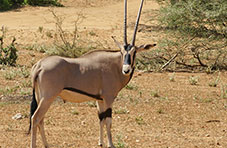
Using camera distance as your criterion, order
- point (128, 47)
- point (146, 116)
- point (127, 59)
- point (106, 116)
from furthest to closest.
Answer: point (146, 116) < point (106, 116) < point (128, 47) < point (127, 59)

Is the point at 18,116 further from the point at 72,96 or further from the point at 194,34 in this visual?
the point at 194,34

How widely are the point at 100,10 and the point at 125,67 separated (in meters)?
23.6

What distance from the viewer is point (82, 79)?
653 centimetres

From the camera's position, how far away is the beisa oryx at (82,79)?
20.7ft

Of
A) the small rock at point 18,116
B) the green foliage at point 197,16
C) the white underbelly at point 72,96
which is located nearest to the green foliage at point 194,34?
the green foliage at point 197,16

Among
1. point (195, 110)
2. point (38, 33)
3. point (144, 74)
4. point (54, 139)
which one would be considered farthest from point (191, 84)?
point (38, 33)

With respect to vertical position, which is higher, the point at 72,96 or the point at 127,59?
the point at 127,59

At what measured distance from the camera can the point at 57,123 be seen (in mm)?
8336

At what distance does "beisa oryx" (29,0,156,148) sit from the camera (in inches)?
248

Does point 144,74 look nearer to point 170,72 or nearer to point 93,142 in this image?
point 170,72

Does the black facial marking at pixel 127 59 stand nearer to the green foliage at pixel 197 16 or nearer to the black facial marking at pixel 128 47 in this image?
the black facial marking at pixel 128 47

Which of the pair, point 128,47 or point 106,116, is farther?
point 106,116

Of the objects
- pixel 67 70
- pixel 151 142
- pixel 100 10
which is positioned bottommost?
pixel 100 10

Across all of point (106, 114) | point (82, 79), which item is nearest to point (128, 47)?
point (82, 79)
